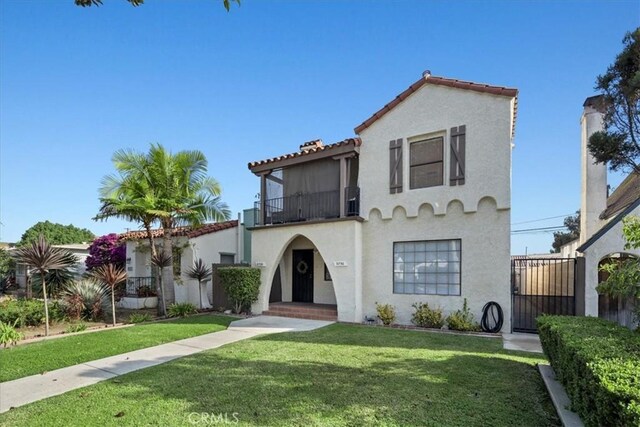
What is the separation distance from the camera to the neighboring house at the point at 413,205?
1093 cm

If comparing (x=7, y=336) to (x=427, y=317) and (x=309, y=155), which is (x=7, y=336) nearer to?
(x=309, y=155)

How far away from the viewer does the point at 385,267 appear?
12.7m

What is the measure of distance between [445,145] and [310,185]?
579 cm

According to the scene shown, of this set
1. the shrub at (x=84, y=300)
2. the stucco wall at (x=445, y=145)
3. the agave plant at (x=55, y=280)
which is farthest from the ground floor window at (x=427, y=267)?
the agave plant at (x=55, y=280)

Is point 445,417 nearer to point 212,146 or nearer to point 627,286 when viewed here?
point 627,286

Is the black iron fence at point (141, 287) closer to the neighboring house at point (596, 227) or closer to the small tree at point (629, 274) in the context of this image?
the neighboring house at point (596, 227)

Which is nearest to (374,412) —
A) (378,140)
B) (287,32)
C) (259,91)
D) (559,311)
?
(559,311)

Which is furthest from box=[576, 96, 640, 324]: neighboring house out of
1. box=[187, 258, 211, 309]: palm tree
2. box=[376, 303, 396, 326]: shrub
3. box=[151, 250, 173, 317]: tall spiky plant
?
box=[151, 250, 173, 317]: tall spiky plant

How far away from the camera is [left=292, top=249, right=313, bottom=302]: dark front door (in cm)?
1619

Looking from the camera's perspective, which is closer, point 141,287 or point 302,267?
point 302,267

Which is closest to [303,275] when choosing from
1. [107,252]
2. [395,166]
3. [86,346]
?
[395,166]

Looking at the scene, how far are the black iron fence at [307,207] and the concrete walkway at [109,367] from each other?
477 cm

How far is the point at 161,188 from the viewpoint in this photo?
14820mm

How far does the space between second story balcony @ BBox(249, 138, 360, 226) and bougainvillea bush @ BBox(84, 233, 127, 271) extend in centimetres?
1129
